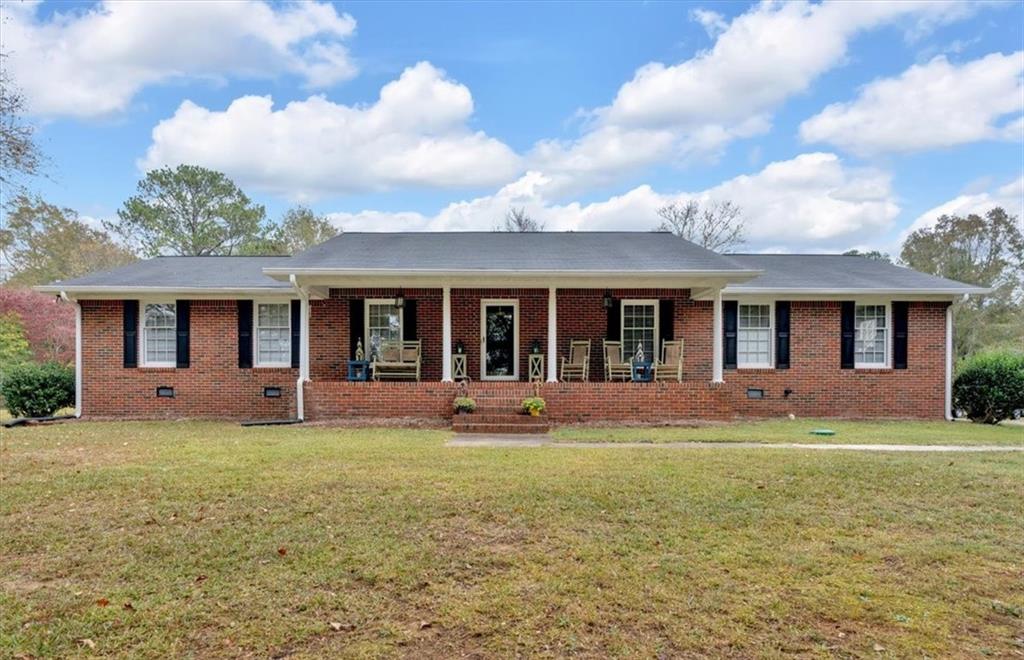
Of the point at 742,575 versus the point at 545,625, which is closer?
the point at 545,625

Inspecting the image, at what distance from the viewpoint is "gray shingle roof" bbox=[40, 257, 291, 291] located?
12039mm

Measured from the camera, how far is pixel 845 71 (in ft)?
54.9

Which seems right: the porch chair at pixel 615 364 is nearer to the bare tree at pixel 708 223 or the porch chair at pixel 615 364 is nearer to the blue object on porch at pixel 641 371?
the blue object on porch at pixel 641 371

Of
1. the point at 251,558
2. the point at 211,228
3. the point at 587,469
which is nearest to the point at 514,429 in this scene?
the point at 587,469

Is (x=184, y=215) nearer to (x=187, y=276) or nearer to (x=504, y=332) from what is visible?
(x=187, y=276)

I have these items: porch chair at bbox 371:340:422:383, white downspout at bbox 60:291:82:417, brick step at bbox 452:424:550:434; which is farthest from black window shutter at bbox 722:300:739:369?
white downspout at bbox 60:291:82:417

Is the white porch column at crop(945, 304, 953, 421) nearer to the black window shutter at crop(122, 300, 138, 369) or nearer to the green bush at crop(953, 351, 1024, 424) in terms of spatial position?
the green bush at crop(953, 351, 1024, 424)

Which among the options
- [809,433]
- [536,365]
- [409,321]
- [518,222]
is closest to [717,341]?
[809,433]

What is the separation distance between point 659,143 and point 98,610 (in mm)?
24906

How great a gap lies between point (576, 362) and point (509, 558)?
886 cm

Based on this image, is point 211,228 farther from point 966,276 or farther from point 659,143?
point 966,276

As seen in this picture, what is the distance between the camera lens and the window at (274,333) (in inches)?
492

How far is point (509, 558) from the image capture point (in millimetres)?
3811

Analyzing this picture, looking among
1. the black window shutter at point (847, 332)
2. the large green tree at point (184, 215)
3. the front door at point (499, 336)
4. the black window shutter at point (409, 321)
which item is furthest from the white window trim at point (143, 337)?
the large green tree at point (184, 215)
